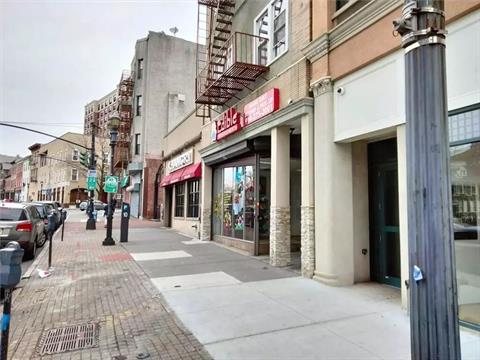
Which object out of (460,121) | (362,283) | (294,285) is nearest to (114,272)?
(294,285)

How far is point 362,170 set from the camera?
25.7 ft

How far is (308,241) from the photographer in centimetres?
791

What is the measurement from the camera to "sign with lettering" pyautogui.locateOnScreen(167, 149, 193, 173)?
18.3 meters

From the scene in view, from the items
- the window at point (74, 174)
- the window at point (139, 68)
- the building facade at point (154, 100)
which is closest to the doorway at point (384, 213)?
the building facade at point (154, 100)

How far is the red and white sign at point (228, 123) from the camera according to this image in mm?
11586

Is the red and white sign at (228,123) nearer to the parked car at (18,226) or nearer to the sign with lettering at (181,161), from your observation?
the sign with lettering at (181,161)

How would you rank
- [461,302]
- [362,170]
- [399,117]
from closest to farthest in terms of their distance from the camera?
[461,302]
[399,117]
[362,170]

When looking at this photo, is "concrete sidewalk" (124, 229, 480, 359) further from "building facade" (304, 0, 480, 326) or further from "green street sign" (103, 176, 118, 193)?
"green street sign" (103, 176, 118, 193)

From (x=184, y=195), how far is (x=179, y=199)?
1614 mm

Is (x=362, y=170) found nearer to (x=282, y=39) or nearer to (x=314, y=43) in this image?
(x=314, y=43)

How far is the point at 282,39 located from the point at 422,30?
27.6 ft

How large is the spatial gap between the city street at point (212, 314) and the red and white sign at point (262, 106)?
163 inches

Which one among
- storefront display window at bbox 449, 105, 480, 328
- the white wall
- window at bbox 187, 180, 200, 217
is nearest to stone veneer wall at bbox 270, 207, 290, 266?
the white wall

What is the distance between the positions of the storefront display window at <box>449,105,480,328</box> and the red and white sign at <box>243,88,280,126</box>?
4.88 m
